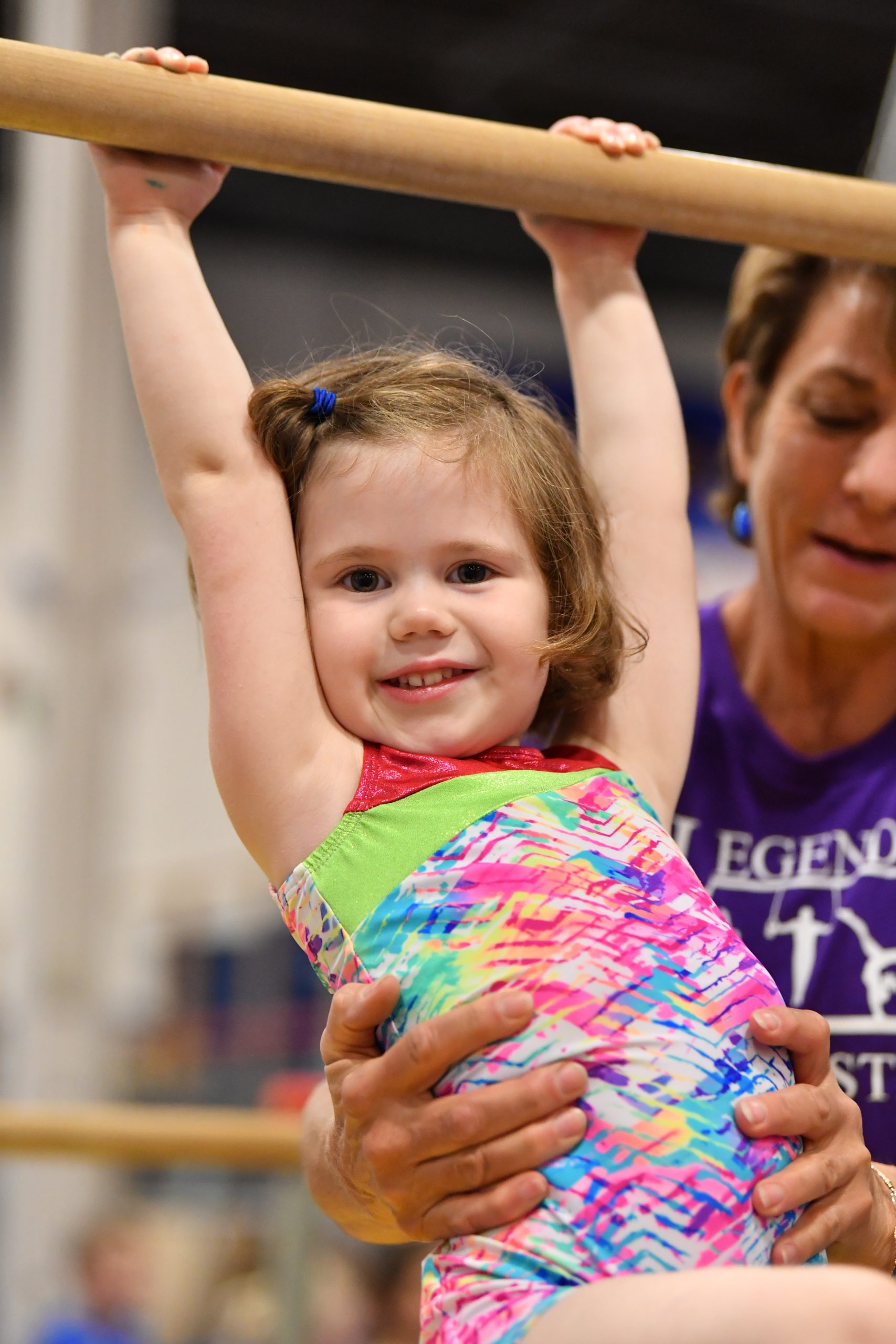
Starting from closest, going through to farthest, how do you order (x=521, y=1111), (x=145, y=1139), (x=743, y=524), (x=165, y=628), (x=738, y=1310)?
(x=738, y=1310), (x=521, y=1111), (x=743, y=524), (x=145, y=1139), (x=165, y=628)

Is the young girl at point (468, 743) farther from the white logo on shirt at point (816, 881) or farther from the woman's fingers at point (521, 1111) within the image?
the white logo on shirt at point (816, 881)

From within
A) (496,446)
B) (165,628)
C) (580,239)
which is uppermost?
(165,628)

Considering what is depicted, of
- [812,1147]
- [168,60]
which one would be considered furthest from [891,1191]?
[168,60]

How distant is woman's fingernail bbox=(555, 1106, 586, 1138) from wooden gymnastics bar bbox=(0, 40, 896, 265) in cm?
67

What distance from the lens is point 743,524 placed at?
1502mm

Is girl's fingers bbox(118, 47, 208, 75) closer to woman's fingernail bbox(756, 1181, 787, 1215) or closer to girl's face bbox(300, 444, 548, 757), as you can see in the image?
girl's face bbox(300, 444, 548, 757)

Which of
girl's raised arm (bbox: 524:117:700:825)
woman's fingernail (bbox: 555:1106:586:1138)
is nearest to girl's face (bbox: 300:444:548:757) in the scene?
girl's raised arm (bbox: 524:117:700:825)

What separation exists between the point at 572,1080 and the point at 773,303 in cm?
87

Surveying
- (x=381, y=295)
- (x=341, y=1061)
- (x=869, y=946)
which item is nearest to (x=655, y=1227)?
(x=341, y=1061)

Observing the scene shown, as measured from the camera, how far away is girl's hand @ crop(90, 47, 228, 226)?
1102 millimetres

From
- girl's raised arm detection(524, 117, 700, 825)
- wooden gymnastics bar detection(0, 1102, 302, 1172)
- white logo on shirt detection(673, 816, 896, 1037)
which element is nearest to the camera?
girl's raised arm detection(524, 117, 700, 825)

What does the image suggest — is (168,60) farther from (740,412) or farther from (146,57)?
(740,412)

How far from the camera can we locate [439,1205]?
3.16 ft

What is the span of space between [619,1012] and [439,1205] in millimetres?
175
